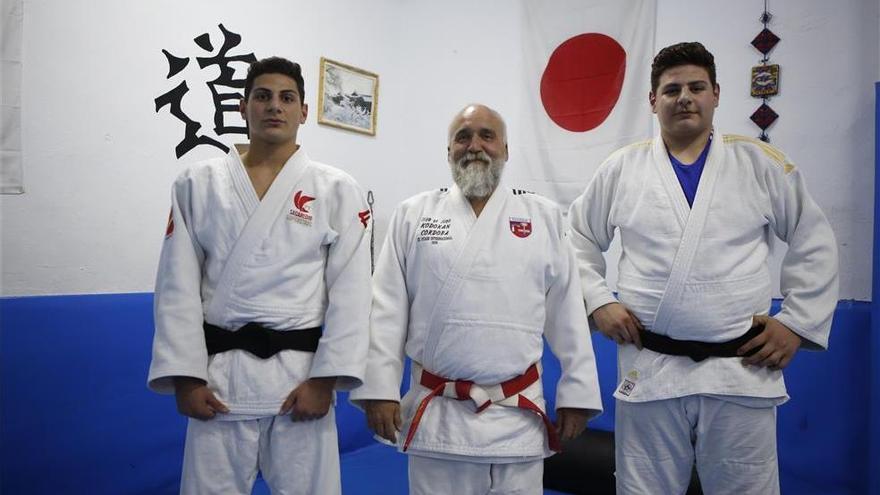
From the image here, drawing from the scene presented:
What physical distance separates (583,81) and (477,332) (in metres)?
2.46

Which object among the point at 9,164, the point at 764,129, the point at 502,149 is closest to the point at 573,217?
the point at 502,149

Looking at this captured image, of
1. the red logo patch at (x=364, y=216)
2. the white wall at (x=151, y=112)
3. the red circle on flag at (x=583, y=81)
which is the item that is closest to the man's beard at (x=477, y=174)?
the red logo patch at (x=364, y=216)

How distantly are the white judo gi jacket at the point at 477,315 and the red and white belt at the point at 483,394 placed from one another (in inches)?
0.8

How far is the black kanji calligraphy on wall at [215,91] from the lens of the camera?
308 centimetres

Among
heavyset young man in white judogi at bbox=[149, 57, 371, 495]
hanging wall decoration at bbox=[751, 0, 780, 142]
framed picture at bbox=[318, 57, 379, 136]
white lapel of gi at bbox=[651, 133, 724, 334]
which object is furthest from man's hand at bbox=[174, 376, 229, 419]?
hanging wall decoration at bbox=[751, 0, 780, 142]

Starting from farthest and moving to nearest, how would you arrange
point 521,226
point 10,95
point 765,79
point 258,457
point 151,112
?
1. point 765,79
2. point 151,112
3. point 10,95
4. point 521,226
5. point 258,457

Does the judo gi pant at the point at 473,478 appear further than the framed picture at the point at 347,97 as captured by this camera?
No

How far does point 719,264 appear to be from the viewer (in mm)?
1867

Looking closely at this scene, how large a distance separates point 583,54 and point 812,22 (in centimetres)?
120

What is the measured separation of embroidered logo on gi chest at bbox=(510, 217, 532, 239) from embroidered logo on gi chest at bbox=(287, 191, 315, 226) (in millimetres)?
622

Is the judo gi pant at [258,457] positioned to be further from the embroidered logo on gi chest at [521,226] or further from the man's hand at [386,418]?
the embroidered logo on gi chest at [521,226]

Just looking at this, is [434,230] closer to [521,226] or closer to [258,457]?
[521,226]

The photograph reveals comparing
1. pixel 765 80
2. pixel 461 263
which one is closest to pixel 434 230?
pixel 461 263

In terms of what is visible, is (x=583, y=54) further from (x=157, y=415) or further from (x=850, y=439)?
(x=157, y=415)
